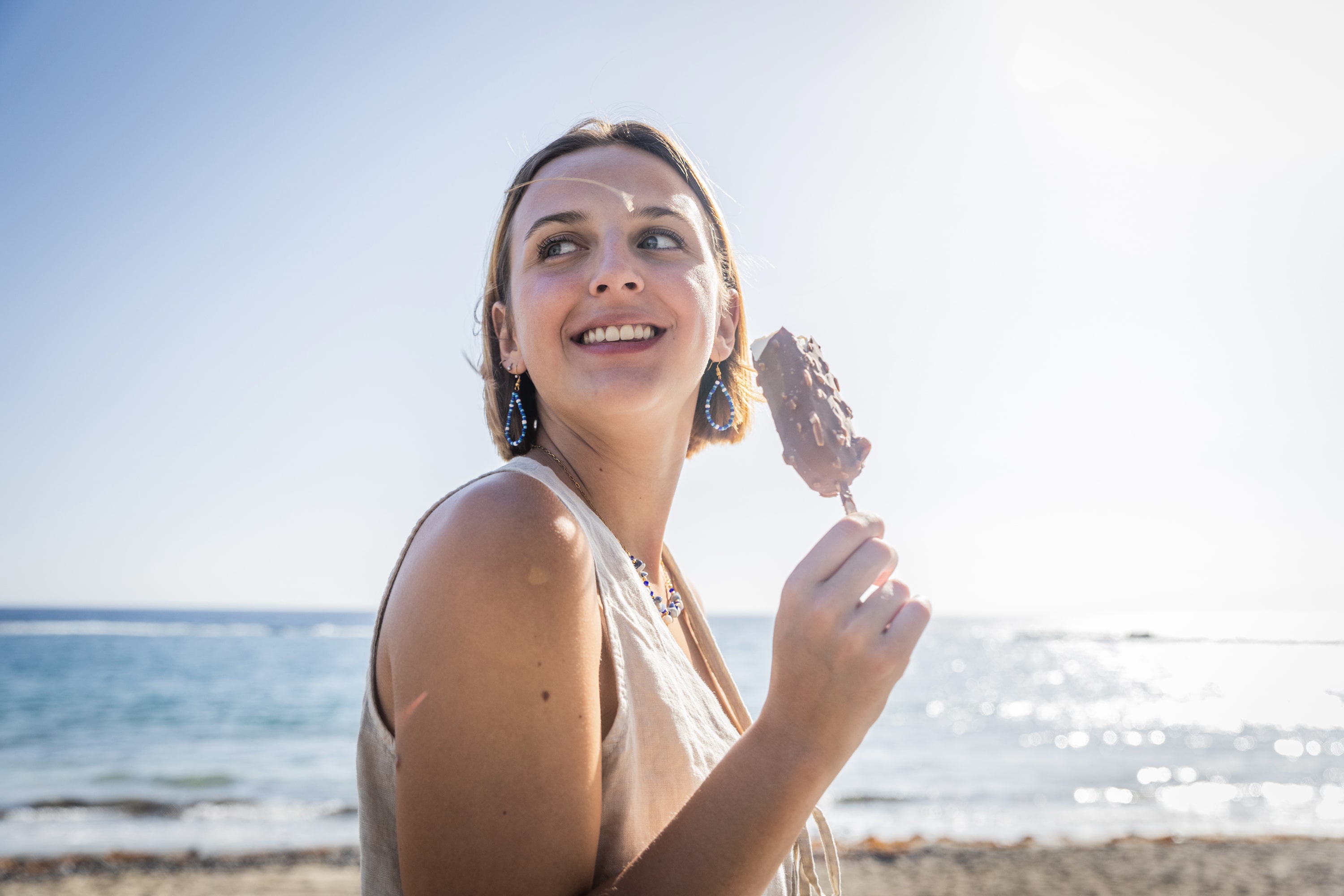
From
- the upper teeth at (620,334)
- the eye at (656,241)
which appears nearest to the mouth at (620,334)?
the upper teeth at (620,334)

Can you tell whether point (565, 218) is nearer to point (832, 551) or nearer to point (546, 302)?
point (546, 302)

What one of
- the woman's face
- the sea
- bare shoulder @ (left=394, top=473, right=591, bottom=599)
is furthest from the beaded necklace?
the sea

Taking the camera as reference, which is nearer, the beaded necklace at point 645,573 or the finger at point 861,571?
the finger at point 861,571

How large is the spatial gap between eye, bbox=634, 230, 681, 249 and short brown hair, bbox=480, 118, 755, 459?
381 millimetres

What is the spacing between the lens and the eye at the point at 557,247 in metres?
2.28

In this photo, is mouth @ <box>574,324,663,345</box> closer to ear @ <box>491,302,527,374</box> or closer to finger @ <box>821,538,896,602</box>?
ear @ <box>491,302,527,374</box>

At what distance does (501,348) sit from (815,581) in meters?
1.47

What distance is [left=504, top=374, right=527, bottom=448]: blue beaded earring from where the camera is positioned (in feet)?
8.52

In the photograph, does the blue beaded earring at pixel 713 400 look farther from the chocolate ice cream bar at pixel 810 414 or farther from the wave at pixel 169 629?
the wave at pixel 169 629

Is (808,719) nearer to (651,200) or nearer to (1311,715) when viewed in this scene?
(651,200)

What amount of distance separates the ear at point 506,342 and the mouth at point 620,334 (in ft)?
1.29

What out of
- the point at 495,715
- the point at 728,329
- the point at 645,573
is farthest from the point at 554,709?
the point at 728,329

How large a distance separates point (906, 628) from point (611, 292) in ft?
3.70

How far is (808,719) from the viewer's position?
59.8 inches
